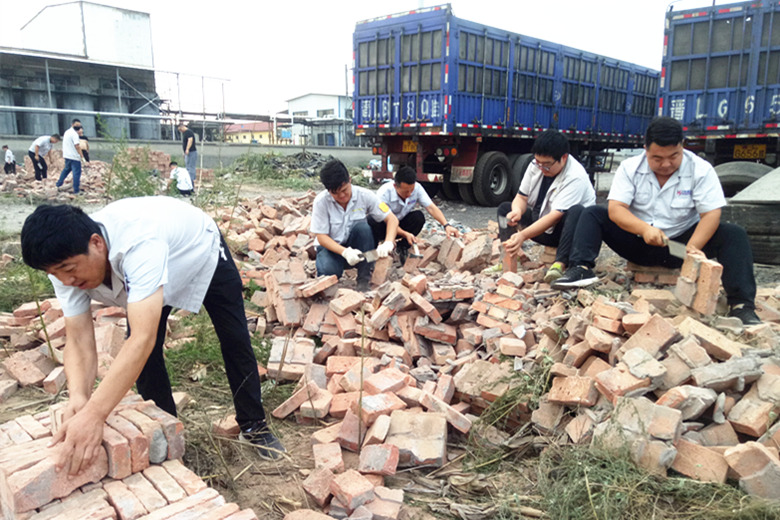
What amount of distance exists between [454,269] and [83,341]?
3.67 m

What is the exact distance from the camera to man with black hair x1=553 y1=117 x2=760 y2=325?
137 inches

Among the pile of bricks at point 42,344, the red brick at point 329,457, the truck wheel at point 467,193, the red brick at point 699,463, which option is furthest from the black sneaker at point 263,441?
the truck wheel at point 467,193

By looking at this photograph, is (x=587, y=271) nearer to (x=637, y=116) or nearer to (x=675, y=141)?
(x=675, y=141)

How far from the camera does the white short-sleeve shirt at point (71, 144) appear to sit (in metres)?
11.3

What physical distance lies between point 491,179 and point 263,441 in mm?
8929

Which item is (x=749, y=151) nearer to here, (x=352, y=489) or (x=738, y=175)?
(x=738, y=175)

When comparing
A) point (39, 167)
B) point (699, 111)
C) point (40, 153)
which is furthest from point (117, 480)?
point (39, 167)

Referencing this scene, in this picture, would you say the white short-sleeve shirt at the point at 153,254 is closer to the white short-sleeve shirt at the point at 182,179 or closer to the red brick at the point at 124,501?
the red brick at the point at 124,501

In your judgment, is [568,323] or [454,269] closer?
[568,323]

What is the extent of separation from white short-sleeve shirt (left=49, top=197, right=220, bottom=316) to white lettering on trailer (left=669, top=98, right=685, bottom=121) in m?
8.11

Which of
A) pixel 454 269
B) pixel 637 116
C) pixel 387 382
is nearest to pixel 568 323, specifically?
pixel 387 382

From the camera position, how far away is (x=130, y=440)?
2012 mm

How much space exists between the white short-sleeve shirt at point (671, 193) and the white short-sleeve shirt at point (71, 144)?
36.2 ft

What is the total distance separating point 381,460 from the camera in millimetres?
2496
